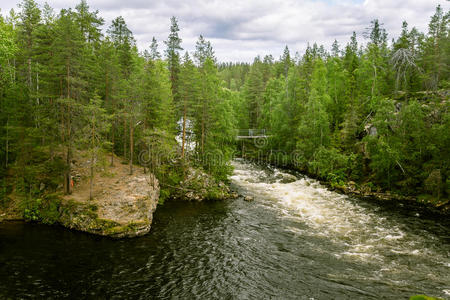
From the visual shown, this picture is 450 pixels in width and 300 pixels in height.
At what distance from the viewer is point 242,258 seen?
17.7 m

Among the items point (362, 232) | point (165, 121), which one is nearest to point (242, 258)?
point (362, 232)

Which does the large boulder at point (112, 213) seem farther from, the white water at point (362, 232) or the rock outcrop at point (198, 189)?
the white water at point (362, 232)

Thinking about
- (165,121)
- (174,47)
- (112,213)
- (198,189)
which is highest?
(174,47)

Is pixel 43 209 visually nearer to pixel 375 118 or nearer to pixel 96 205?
pixel 96 205

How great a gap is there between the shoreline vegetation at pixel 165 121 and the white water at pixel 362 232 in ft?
17.3

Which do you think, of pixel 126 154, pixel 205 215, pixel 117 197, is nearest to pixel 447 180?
pixel 205 215

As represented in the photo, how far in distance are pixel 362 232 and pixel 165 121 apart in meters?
22.8

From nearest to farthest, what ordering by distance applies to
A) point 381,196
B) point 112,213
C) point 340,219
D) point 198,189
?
point 112,213 → point 340,219 → point 198,189 → point 381,196

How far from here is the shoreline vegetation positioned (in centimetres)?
2267

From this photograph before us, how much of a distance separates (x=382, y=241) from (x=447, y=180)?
13492mm

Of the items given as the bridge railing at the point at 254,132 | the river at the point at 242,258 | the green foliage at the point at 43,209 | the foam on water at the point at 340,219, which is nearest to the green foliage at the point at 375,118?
the bridge railing at the point at 254,132

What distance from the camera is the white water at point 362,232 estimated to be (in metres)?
15.9

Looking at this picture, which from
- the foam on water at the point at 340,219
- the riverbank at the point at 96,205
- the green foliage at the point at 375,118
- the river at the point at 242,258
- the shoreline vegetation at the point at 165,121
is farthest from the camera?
the green foliage at the point at 375,118

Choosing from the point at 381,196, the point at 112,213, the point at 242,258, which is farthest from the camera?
the point at 381,196
